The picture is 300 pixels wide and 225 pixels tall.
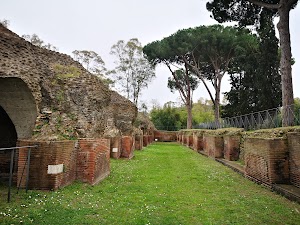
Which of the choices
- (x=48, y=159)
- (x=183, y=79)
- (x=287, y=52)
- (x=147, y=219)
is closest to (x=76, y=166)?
(x=48, y=159)

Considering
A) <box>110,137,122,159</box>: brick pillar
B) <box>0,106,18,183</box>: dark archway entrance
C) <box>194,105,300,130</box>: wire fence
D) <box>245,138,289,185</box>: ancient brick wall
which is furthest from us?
<box>110,137,122,159</box>: brick pillar

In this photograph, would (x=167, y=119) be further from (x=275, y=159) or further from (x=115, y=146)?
(x=275, y=159)

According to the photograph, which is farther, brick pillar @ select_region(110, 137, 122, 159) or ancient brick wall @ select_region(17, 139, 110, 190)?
brick pillar @ select_region(110, 137, 122, 159)

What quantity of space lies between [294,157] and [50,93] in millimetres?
6643

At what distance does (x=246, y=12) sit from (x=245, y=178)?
10605 millimetres

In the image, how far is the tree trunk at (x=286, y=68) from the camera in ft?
34.2

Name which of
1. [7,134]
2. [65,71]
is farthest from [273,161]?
[7,134]

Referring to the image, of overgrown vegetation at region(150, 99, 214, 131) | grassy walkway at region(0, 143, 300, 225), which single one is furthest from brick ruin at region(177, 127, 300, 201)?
overgrown vegetation at region(150, 99, 214, 131)

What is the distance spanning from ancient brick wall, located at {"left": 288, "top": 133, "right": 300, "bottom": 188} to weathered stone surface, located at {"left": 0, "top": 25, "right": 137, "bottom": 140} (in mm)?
5613

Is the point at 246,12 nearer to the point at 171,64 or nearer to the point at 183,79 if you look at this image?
the point at 171,64

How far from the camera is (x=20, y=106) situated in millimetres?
6250

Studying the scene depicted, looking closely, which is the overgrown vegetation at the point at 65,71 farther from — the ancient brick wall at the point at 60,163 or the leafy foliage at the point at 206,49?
the leafy foliage at the point at 206,49

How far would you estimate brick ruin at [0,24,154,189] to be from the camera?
5500mm

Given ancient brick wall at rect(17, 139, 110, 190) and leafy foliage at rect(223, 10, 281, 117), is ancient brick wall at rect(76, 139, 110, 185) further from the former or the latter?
leafy foliage at rect(223, 10, 281, 117)
